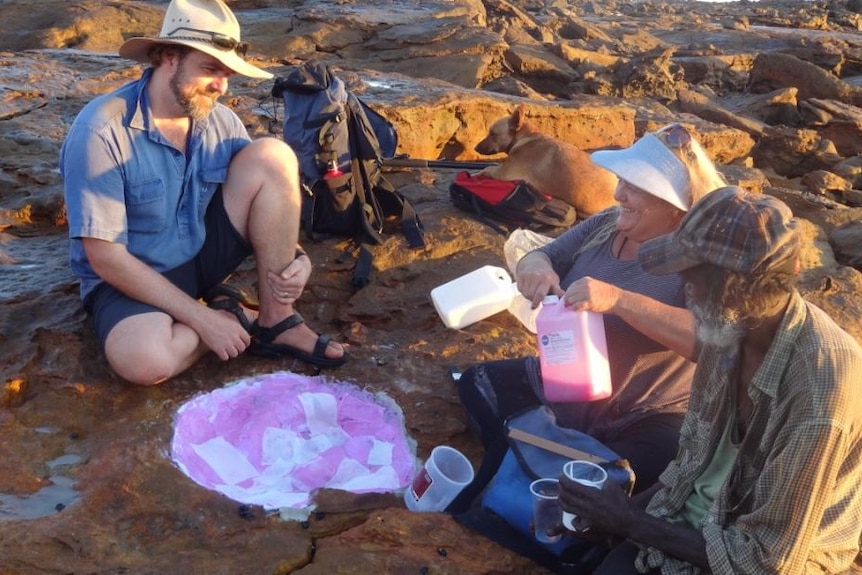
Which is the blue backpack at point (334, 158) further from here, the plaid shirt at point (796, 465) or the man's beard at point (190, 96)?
the plaid shirt at point (796, 465)

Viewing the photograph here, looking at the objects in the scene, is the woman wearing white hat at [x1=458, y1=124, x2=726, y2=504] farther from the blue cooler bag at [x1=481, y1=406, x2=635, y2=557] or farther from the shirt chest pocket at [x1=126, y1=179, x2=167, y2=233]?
the shirt chest pocket at [x1=126, y1=179, x2=167, y2=233]

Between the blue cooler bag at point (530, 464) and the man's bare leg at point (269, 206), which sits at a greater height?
the man's bare leg at point (269, 206)

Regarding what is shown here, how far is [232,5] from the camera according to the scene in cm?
1316

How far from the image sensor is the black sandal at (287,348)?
3748 millimetres

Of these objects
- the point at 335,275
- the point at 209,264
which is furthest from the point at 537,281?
the point at 335,275

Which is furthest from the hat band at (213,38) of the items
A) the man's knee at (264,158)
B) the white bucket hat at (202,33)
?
the man's knee at (264,158)

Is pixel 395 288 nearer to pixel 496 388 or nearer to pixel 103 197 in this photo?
pixel 496 388

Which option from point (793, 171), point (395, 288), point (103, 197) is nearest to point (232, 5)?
point (793, 171)

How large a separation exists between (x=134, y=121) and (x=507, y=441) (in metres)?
1.95

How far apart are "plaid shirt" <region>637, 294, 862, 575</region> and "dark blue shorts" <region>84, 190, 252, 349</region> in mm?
2237

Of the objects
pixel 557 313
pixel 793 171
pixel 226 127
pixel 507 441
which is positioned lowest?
pixel 793 171

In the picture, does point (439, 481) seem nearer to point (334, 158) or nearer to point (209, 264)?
point (209, 264)

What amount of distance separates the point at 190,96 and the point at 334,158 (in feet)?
4.56

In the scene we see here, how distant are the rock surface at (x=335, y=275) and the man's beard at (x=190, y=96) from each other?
1.07m
